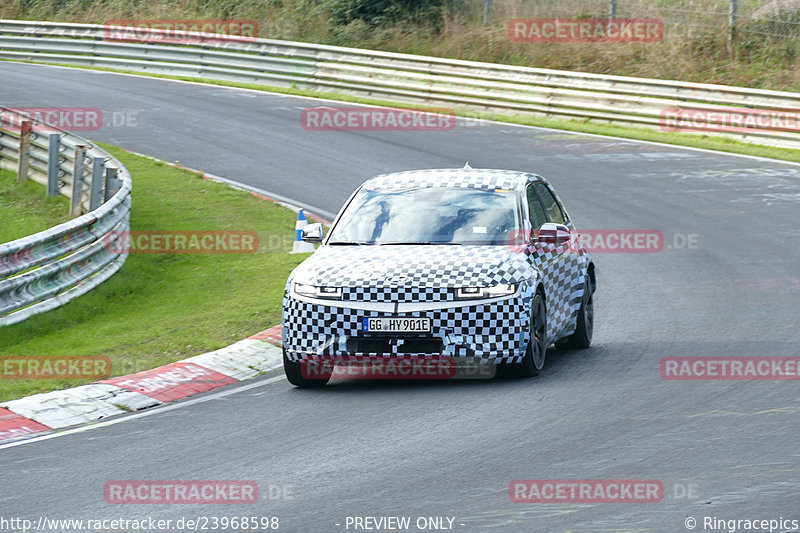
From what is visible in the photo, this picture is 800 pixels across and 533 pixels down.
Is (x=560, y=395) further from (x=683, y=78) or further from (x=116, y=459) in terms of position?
(x=683, y=78)

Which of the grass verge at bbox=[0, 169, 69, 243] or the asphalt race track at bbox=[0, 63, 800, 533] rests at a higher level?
the asphalt race track at bbox=[0, 63, 800, 533]

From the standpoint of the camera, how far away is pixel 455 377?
10.3m

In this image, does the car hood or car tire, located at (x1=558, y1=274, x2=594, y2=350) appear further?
car tire, located at (x1=558, y1=274, x2=594, y2=350)

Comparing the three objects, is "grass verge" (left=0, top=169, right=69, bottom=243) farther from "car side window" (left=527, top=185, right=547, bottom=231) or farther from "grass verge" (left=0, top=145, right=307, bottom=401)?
"car side window" (left=527, top=185, right=547, bottom=231)

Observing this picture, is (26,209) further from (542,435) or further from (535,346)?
(542,435)

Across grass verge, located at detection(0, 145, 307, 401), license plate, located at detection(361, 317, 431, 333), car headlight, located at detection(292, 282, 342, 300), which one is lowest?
grass verge, located at detection(0, 145, 307, 401)

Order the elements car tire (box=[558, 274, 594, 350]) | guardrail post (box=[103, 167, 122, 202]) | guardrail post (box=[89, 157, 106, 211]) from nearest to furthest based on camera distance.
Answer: car tire (box=[558, 274, 594, 350]) < guardrail post (box=[103, 167, 122, 202]) < guardrail post (box=[89, 157, 106, 211])

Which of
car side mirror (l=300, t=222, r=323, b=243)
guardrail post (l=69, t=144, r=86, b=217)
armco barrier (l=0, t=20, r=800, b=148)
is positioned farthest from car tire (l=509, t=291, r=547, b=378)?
armco barrier (l=0, t=20, r=800, b=148)

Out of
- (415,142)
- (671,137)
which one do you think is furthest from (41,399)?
(671,137)

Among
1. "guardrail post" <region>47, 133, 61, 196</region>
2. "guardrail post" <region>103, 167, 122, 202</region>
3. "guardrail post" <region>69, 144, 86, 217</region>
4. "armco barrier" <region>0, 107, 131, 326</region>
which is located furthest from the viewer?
"guardrail post" <region>47, 133, 61, 196</region>

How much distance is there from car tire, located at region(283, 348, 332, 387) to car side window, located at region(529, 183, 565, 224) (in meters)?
2.85

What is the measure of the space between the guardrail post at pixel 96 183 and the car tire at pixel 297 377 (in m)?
8.20

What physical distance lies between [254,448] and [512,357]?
250 cm

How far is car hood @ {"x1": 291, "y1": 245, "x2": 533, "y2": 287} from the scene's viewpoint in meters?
9.77
